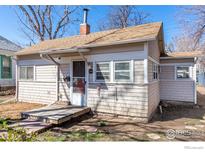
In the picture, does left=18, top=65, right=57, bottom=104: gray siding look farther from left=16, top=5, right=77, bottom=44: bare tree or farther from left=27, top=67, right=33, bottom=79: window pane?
left=16, top=5, right=77, bottom=44: bare tree

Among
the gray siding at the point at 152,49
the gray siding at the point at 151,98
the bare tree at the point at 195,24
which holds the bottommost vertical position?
the gray siding at the point at 151,98

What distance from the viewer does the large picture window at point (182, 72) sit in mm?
8820

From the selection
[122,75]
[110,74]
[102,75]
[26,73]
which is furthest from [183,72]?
[26,73]

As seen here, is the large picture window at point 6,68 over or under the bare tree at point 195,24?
under

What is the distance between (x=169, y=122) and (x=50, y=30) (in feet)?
47.5

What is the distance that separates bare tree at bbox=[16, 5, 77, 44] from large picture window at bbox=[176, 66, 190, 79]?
33.0ft

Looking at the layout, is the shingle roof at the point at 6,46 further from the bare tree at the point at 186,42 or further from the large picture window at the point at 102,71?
the bare tree at the point at 186,42

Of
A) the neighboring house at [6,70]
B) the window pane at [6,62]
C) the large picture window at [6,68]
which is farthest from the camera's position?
the window pane at [6,62]

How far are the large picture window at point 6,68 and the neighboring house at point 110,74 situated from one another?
12.0 feet

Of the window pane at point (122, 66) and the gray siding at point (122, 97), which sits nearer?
the gray siding at point (122, 97)

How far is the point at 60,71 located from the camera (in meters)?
7.39

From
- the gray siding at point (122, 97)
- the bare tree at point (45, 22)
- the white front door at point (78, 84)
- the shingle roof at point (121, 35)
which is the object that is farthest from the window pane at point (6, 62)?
the gray siding at point (122, 97)

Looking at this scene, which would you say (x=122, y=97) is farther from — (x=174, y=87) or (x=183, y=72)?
(x=183, y=72)

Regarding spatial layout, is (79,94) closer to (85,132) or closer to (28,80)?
(85,132)
